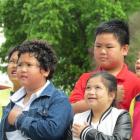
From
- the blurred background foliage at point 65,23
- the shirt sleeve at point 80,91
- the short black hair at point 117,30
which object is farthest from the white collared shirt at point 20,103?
the blurred background foliage at point 65,23

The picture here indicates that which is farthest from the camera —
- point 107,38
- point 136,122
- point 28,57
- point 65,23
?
point 65,23

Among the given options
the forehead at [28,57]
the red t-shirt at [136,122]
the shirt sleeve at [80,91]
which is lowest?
the red t-shirt at [136,122]

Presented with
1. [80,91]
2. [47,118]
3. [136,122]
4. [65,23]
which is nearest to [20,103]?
[47,118]

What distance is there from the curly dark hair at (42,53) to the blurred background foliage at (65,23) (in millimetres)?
17521

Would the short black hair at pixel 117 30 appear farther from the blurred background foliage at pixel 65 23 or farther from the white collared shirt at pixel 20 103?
the blurred background foliage at pixel 65 23

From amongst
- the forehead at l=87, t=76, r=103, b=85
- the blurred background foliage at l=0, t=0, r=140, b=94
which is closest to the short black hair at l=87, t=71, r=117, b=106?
the forehead at l=87, t=76, r=103, b=85

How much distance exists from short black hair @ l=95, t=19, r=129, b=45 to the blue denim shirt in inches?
26.3

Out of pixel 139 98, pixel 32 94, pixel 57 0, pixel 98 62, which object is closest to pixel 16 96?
pixel 32 94

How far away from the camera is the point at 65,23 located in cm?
2477

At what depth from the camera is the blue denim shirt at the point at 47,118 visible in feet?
11.7

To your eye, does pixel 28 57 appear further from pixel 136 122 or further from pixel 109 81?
pixel 136 122

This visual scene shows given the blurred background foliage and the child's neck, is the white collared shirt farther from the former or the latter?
the blurred background foliage

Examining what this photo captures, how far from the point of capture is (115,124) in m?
3.46

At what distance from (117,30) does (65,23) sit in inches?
820
